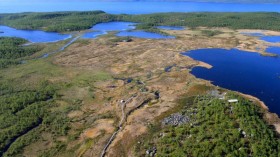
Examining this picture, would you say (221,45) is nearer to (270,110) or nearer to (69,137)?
(270,110)

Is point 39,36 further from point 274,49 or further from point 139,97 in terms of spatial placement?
point 274,49

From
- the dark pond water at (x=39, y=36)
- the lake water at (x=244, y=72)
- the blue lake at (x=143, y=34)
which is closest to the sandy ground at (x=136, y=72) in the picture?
the lake water at (x=244, y=72)

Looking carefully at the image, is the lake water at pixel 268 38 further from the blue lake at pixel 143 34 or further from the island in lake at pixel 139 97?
the blue lake at pixel 143 34

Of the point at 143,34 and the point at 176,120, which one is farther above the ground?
the point at 143,34

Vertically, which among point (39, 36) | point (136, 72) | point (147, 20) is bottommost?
point (136, 72)

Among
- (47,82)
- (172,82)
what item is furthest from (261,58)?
(47,82)

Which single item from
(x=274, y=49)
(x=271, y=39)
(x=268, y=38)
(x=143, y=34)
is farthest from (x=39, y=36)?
(x=271, y=39)
